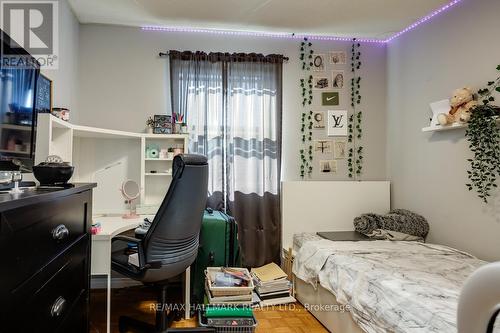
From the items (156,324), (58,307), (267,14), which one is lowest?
(156,324)

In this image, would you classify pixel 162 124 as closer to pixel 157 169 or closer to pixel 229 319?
pixel 157 169

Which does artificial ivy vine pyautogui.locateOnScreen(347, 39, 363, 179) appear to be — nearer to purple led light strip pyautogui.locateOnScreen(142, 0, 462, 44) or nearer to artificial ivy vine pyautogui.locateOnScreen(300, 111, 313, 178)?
purple led light strip pyautogui.locateOnScreen(142, 0, 462, 44)

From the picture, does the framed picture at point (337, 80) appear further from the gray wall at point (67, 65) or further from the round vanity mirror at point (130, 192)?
the gray wall at point (67, 65)

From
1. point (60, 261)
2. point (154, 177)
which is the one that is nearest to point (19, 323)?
point (60, 261)

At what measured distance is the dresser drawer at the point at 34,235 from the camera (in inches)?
27.9

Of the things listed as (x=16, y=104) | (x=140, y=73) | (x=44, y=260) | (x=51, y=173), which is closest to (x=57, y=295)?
(x=44, y=260)

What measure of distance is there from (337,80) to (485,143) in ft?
5.12

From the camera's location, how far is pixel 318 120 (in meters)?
3.35

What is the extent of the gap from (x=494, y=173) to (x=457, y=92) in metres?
0.66

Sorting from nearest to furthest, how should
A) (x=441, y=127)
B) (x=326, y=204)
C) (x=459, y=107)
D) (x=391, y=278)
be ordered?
1. (x=391, y=278)
2. (x=459, y=107)
3. (x=441, y=127)
4. (x=326, y=204)

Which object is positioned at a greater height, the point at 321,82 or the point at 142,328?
the point at 321,82

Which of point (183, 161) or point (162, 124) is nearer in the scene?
point (183, 161)

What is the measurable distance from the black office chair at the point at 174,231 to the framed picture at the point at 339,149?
1853mm

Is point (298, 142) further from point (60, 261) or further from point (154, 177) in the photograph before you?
point (60, 261)
